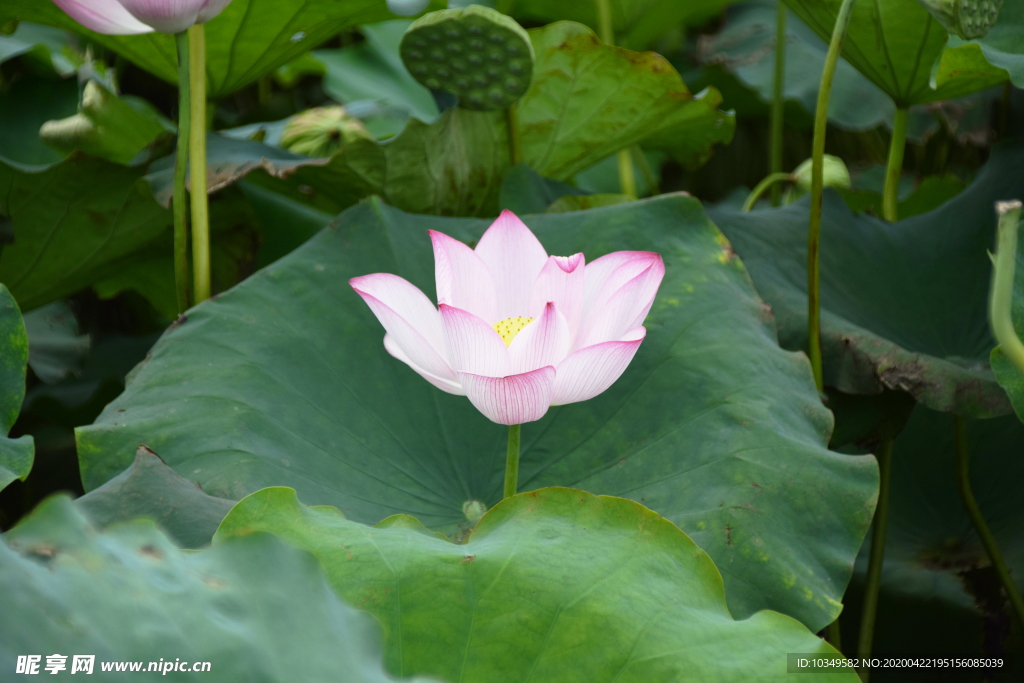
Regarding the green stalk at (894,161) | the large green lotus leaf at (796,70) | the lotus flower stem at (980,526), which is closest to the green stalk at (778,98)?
the large green lotus leaf at (796,70)

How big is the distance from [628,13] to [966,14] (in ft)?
3.13

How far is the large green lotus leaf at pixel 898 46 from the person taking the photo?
3.28 feet

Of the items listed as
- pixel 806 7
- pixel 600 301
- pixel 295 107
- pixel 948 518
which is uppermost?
pixel 806 7

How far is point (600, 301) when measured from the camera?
0.59m

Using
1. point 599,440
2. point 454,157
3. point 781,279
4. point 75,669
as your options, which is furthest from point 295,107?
point 75,669

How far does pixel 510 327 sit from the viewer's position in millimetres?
618

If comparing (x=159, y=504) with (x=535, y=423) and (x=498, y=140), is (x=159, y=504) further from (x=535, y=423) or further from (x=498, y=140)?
(x=498, y=140)

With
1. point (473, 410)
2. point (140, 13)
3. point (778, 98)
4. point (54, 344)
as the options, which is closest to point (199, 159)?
point (140, 13)

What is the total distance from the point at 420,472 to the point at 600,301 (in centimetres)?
26

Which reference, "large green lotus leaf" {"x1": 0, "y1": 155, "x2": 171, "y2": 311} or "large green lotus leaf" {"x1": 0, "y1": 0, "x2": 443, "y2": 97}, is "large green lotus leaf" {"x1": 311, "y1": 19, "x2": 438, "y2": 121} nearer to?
"large green lotus leaf" {"x1": 0, "y1": 0, "x2": 443, "y2": 97}

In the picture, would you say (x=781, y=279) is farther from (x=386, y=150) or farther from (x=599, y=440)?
(x=386, y=150)

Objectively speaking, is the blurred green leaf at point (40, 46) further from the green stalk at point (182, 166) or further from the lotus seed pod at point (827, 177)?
the lotus seed pod at point (827, 177)

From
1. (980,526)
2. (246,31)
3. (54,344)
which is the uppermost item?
(246,31)

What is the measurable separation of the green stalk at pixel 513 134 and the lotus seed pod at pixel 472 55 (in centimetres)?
9
